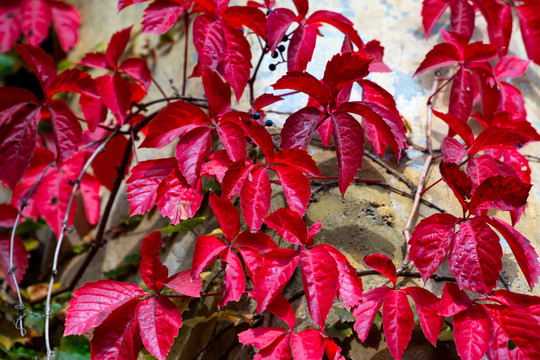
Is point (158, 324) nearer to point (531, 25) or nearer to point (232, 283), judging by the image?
point (232, 283)

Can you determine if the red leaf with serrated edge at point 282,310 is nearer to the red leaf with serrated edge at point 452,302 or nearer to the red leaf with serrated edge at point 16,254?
the red leaf with serrated edge at point 452,302

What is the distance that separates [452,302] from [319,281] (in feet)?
0.85

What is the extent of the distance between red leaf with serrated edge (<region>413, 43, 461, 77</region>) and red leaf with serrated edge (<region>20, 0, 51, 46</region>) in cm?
156

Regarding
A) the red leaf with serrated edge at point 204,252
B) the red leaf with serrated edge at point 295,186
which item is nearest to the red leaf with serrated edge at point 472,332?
the red leaf with serrated edge at point 295,186

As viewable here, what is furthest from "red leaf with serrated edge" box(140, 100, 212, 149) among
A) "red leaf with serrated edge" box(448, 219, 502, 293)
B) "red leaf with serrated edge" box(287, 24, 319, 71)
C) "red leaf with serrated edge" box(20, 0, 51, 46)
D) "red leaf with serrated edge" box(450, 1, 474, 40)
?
"red leaf with serrated edge" box(20, 0, 51, 46)

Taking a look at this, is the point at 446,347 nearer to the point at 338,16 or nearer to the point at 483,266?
the point at 483,266

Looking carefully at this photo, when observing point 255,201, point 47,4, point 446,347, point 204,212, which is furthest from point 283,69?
point 47,4

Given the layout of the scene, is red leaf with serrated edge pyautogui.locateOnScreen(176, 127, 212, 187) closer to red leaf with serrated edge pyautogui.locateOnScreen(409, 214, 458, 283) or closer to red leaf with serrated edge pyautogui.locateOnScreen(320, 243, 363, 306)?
red leaf with serrated edge pyautogui.locateOnScreen(320, 243, 363, 306)

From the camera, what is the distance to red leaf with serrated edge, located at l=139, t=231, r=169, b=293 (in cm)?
95

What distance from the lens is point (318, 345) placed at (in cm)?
88

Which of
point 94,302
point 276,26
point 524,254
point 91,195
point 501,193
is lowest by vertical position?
point 91,195

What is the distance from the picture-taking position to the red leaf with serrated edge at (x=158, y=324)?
34.1 inches

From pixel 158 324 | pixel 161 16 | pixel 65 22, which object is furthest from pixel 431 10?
pixel 65 22

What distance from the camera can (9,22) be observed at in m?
1.93
